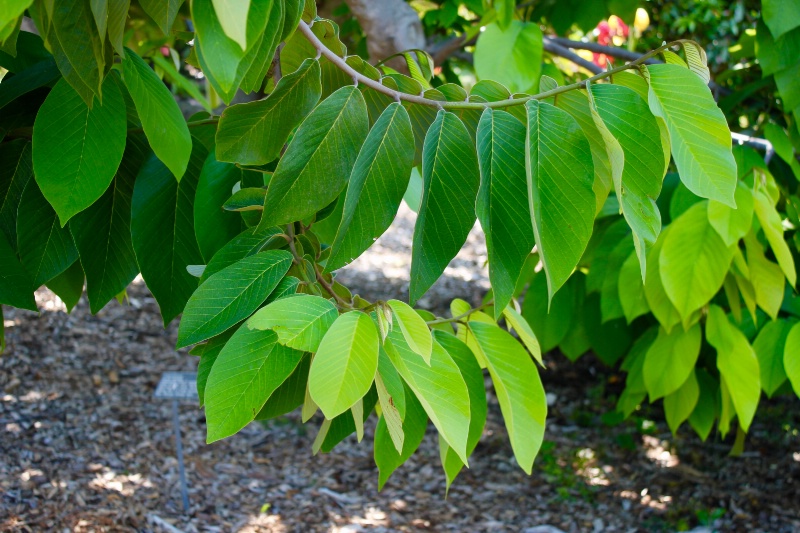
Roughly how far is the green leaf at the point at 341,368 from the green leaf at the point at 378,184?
99mm

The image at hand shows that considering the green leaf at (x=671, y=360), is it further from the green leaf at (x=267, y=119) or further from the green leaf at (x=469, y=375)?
the green leaf at (x=267, y=119)

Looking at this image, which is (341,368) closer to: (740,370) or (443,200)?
(443,200)

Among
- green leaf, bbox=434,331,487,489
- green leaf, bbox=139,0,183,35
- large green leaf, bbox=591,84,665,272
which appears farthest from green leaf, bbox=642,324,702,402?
green leaf, bbox=139,0,183,35

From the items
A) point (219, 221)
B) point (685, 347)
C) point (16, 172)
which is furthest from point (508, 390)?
point (685, 347)

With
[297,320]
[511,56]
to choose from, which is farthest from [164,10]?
[511,56]

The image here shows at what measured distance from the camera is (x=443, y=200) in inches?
24.3

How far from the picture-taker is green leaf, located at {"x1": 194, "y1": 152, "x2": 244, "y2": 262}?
2.43 feet

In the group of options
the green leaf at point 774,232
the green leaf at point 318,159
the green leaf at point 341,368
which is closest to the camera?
the green leaf at point 341,368

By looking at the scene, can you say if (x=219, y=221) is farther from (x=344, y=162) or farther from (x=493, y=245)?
(x=493, y=245)

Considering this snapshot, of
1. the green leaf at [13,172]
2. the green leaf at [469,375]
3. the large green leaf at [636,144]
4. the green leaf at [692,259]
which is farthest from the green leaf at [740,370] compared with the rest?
the green leaf at [13,172]

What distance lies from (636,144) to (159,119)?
1.31 feet

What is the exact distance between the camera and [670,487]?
2654mm

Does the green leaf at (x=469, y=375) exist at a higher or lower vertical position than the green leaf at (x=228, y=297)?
lower

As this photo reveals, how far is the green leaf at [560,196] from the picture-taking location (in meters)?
0.55
